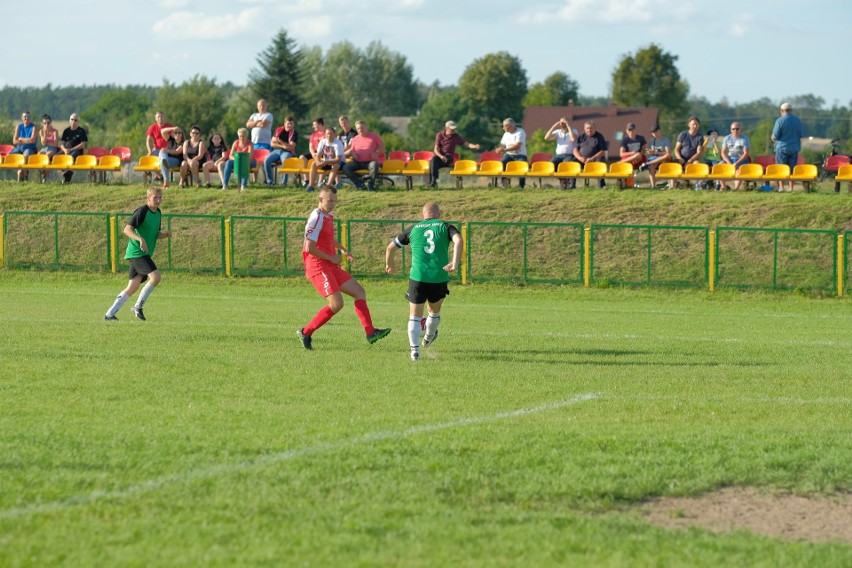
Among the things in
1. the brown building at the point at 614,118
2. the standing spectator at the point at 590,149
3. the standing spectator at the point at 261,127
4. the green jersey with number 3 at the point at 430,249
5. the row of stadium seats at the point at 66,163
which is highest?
the brown building at the point at 614,118

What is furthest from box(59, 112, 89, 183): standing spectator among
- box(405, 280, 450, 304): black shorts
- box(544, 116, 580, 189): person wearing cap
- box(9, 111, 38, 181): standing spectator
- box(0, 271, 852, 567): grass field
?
box(405, 280, 450, 304): black shorts

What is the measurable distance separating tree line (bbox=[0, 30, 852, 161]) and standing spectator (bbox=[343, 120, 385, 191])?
35.7 meters

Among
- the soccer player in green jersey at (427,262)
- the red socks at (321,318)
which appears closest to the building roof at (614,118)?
the red socks at (321,318)

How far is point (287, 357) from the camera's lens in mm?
12555

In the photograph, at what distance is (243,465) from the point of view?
22.4ft

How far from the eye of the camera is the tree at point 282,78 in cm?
8538

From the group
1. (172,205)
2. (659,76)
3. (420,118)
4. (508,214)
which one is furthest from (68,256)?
(420,118)

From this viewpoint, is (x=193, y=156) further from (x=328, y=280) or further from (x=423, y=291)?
(x=423, y=291)

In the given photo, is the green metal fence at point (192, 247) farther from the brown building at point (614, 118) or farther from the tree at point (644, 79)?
the tree at point (644, 79)

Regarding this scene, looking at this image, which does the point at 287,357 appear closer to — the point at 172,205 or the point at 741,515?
the point at 741,515

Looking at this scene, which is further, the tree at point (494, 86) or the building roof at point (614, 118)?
the tree at point (494, 86)

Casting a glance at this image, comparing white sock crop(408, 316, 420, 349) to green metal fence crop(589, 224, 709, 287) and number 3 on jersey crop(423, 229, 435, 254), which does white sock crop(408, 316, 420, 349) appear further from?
green metal fence crop(589, 224, 709, 287)

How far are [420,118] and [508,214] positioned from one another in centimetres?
9705

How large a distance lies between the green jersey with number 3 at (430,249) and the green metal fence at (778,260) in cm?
1357
